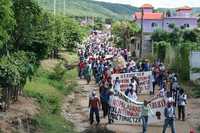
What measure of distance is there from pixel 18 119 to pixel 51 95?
8.31 m

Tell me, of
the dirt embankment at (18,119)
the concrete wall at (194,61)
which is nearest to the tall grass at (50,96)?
the dirt embankment at (18,119)

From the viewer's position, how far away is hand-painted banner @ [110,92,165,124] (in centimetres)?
2480

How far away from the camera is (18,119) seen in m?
22.5

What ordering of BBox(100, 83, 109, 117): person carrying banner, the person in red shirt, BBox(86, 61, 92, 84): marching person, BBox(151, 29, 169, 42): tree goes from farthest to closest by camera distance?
BBox(151, 29, 169, 42): tree < BBox(86, 61, 92, 84): marching person < BBox(100, 83, 109, 117): person carrying banner < the person in red shirt

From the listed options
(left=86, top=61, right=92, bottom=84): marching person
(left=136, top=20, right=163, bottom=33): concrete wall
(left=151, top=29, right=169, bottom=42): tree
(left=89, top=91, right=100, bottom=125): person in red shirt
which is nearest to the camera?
(left=89, top=91, right=100, bottom=125): person in red shirt

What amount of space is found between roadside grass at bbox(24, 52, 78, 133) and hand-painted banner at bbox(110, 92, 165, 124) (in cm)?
195

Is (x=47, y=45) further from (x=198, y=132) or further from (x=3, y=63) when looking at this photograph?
(x=198, y=132)

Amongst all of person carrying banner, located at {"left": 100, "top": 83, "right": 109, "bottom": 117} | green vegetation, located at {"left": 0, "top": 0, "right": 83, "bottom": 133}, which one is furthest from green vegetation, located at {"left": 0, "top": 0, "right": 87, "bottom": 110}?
person carrying banner, located at {"left": 100, "top": 83, "right": 109, "bottom": 117}

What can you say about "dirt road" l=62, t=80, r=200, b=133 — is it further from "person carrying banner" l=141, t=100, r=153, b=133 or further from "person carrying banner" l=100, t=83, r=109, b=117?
"person carrying banner" l=141, t=100, r=153, b=133

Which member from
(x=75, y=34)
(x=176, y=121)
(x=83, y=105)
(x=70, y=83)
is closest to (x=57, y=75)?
(x=70, y=83)

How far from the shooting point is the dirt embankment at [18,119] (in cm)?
2157

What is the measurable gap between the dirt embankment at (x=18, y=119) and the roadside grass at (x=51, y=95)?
336 mm

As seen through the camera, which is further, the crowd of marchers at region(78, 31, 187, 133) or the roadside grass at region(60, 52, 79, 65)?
the roadside grass at region(60, 52, 79, 65)

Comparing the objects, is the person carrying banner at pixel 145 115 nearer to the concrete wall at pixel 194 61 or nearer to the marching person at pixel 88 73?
the concrete wall at pixel 194 61
